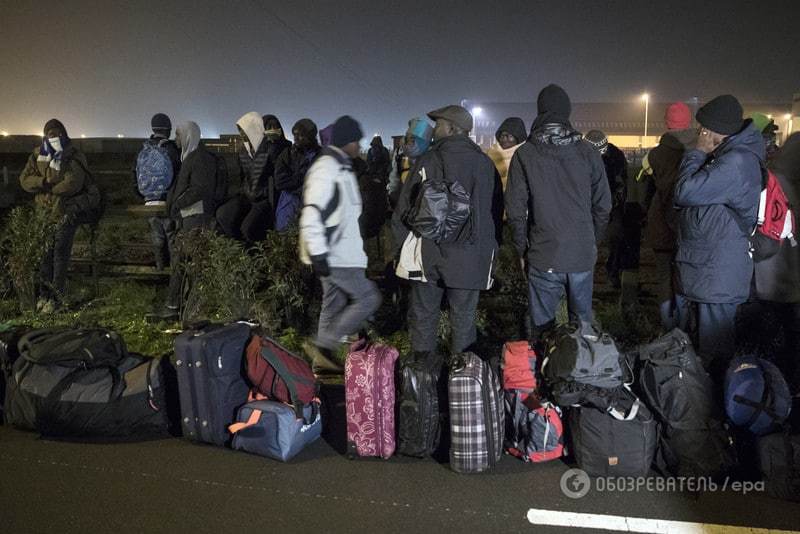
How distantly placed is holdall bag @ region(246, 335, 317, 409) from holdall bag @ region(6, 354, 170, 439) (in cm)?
73

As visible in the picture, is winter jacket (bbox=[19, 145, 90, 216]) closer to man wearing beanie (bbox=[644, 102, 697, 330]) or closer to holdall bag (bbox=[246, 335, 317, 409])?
holdall bag (bbox=[246, 335, 317, 409])

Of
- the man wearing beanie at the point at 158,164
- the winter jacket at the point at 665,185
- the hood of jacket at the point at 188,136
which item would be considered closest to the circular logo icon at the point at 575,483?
the winter jacket at the point at 665,185

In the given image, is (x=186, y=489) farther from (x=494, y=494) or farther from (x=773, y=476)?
(x=773, y=476)

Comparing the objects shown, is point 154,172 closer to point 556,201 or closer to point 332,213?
point 332,213

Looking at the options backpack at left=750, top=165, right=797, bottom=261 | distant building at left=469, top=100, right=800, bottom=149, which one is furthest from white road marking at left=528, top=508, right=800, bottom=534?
distant building at left=469, top=100, right=800, bottom=149

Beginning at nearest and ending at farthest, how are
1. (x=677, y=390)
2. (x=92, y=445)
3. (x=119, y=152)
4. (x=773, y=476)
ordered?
(x=773, y=476) < (x=677, y=390) < (x=92, y=445) < (x=119, y=152)

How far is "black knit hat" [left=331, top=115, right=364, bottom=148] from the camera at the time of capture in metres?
5.10

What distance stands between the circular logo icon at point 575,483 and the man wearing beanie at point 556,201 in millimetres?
1065

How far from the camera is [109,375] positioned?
446cm

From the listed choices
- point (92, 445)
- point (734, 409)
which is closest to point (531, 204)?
point (734, 409)

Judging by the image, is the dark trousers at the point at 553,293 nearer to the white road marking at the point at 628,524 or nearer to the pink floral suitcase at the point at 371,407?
the pink floral suitcase at the point at 371,407

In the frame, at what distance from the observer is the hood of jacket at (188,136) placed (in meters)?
6.55

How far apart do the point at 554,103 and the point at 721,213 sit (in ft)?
4.37

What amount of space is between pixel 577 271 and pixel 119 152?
108 feet
